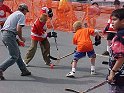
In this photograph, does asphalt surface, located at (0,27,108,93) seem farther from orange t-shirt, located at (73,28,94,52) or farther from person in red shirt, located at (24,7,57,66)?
orange t-shirt, located at (73,28,94,52)

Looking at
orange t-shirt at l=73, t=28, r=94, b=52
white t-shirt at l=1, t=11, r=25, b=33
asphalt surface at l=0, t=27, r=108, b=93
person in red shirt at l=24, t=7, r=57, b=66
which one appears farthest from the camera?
person in red shirt at l=24, t=7, r=57, b=66

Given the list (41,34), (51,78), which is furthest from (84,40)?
(41,34)

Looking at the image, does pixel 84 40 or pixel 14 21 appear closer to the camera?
pixel 14 21

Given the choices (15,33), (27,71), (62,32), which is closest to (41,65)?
(27,71)

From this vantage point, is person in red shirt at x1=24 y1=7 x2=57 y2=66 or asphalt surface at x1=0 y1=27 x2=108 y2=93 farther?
person in red shirt at x1=24 y1=7 x2=57 y2=66

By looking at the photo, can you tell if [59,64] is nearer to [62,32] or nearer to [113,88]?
[113,88]

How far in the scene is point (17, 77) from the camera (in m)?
7.92

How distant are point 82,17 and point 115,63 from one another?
436 inches

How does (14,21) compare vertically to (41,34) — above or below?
above

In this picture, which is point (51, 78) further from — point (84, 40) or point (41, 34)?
point (41, 34)

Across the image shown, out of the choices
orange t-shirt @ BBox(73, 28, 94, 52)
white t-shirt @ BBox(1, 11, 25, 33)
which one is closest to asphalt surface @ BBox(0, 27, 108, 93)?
orange t-shirt @ BBox(73, 28, 94, 52)

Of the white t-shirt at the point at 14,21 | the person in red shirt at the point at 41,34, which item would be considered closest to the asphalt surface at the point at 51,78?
the person in red shirt at the point at 41,34

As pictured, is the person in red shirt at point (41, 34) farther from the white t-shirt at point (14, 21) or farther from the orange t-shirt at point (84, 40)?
the white t-shirt at point (14, 21)

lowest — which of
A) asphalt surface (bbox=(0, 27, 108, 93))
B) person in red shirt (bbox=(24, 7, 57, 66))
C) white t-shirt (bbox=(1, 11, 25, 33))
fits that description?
asphalt surface (bbox=(0, 27, 108, 93))
